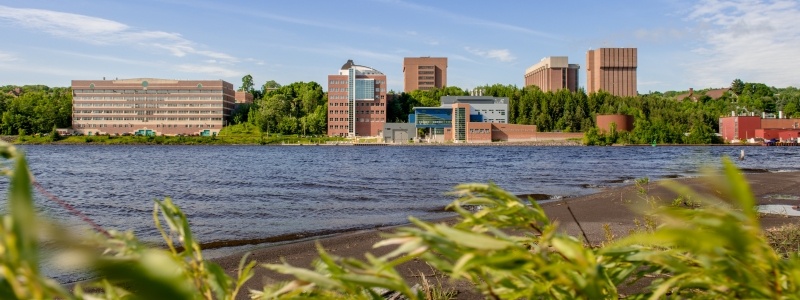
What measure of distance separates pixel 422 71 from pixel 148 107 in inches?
3454

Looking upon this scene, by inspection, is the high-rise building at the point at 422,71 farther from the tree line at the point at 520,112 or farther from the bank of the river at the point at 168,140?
the bank of the river at the point at 168,140

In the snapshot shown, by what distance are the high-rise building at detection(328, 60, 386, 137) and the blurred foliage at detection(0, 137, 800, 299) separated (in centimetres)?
12996

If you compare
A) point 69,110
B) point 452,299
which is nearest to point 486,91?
point 69,110

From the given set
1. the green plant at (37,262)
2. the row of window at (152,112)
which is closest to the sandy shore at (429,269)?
the green plant at (37,262)

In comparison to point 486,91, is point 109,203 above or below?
below

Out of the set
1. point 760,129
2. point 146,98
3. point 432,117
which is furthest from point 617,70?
point 146,98

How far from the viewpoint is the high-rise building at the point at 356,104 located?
431ft

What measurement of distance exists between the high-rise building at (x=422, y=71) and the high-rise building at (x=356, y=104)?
55.5 m

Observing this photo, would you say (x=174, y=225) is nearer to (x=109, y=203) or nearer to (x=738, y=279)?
(x=738, y=279)

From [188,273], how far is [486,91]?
529 feet

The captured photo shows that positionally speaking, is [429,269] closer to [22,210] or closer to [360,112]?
[22,210]

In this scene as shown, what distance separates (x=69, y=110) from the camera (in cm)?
13862

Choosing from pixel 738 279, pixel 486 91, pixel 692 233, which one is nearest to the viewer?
pixel 692 233

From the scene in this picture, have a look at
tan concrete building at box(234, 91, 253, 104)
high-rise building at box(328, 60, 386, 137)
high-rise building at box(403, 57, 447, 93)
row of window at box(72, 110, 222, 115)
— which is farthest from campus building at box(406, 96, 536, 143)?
tan concrete building at box(234, 91, 253, 104)
